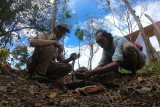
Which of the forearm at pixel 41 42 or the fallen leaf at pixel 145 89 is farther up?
the forearm at pixel 41 42

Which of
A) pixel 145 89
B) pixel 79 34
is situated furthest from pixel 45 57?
pixel 145 89

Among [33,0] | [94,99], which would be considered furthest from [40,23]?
[94,99]

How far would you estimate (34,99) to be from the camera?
3305mm

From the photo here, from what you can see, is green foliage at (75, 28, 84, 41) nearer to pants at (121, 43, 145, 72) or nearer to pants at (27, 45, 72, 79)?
pants at (27, 45, 72, 79)

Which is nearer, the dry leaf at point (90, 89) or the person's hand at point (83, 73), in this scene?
the dry leaf at point (90, 89)

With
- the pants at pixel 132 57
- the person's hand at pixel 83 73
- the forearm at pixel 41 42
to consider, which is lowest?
the person's hand at pixel 83 73

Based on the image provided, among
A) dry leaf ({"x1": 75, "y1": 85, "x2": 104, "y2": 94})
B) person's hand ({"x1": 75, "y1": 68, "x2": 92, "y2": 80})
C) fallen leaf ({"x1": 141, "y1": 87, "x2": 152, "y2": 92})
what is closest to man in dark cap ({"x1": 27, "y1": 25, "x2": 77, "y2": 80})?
person's hand ({"x1": 75, "y1": 68, "x2": 92, "y2": 80})

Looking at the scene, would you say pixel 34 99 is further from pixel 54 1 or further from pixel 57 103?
pixel 54 1

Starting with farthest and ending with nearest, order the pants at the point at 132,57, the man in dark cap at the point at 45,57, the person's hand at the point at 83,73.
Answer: the man in dark cap at the point at 45,57 < the pants at the point at 132,57 < the person's hand at the point at 83,73

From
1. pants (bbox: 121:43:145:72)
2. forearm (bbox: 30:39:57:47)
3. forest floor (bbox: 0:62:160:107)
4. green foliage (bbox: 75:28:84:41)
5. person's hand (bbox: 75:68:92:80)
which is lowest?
forest floor (bbox: 0:62:160:107)

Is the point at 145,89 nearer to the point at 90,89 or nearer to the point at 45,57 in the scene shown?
the point at 90,89

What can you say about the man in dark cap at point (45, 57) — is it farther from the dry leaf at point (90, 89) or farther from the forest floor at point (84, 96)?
the dry leaf at point (90, 89)

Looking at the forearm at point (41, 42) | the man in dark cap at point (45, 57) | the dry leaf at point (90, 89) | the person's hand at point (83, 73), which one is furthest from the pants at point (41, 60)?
the dry leaf at point (90, 89)

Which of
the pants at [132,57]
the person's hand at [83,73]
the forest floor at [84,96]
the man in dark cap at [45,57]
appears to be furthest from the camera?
the man in dark cap at [45,57]
